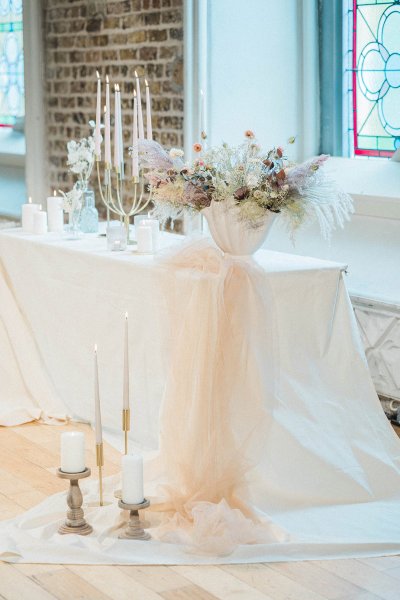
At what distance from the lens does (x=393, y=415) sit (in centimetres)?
470

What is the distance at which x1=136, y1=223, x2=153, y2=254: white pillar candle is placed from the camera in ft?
14.1

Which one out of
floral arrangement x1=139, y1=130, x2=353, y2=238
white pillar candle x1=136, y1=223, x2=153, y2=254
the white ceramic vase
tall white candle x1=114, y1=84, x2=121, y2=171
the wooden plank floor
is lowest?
the wooden plank floor

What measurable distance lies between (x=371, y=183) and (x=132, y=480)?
2581 mm

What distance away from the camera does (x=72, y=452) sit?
3342mm

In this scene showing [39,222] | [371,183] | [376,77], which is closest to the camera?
[39,222]

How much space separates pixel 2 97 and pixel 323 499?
508cm

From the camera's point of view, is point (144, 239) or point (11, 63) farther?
point (11, 63)

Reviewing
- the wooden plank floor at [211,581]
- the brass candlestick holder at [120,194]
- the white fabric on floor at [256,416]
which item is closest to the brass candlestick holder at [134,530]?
the white fabric on floor at [256,416]

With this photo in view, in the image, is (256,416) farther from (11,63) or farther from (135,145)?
(11,63)

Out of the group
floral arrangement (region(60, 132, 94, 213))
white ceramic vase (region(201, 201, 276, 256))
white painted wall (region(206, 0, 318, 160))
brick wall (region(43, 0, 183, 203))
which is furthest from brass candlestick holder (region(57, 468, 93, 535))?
brick wall (region(43, 0, 183, 203))

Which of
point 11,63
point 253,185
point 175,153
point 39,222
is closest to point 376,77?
point 39,222

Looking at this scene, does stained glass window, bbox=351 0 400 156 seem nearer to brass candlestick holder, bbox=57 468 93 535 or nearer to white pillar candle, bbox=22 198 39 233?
white pillar candle, bbox=22 198 39 233

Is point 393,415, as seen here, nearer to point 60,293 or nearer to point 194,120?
point 60,293

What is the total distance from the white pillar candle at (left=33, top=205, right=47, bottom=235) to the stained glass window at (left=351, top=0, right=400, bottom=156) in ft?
5.68
